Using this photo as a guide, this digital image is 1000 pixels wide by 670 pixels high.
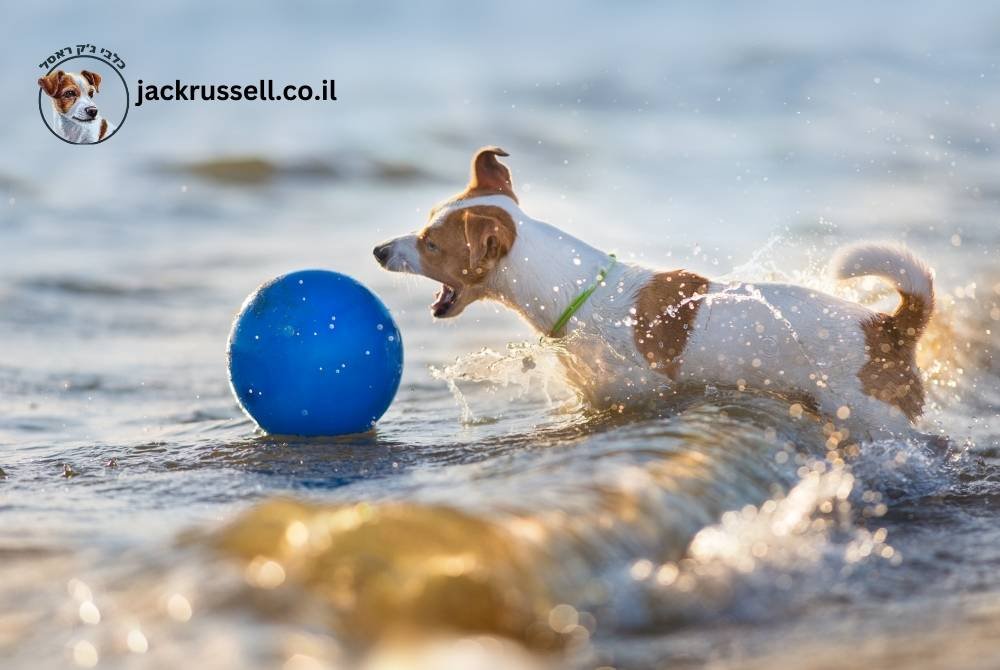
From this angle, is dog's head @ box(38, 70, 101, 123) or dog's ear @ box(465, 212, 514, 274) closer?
dog's ear @ box(465, 212, 514, 274)

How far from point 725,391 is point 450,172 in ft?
30.7

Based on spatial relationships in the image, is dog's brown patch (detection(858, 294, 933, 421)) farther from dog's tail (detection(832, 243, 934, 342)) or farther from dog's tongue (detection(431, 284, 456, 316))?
dog's tongue (detection(431, 284, 456, 316))

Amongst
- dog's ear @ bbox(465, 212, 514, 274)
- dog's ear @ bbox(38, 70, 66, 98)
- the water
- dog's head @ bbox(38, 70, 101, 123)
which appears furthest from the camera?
dog's head @ bbox(38, 70, 101, 123)

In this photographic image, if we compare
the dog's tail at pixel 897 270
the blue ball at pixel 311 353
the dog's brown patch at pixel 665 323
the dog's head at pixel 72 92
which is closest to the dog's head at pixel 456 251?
the blue ball at pixel 311 353

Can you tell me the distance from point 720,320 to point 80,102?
6722 millimetres

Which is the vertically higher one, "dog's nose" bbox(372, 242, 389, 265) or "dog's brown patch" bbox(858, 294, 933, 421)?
"dog's nose" bbox(372, 242, 389, 265)

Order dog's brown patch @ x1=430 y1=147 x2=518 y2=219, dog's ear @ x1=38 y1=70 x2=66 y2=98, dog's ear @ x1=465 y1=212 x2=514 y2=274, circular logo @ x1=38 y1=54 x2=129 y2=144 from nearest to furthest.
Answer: dog's ear @ x1=465 y1=212 x2=514 y2=274, dog's brown patch @ x1=430 y1=147 x2=518 y2=219, dog's ear @ x1=38 y1=70 x2=66 y2=98, circular logo @ x1=38 y1=54 x2=129 y2=144

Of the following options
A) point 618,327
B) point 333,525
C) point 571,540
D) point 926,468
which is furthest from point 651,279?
point 333,525

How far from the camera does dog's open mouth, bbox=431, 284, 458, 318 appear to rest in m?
5.59

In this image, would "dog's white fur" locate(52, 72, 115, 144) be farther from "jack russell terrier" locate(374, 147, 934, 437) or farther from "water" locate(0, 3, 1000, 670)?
"jack russell terrier" locate(374, 147, 934, 437)

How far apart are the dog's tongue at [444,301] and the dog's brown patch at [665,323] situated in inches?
31.5

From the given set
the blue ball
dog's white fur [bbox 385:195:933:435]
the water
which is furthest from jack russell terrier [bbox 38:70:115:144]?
dog's white fur [bbox 385:195:933:435]

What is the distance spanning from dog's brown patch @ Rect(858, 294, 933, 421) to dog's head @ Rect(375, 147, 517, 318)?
60.7 inches

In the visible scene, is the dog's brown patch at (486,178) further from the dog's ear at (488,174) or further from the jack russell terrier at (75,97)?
the jack russell terrier at (75,97)
